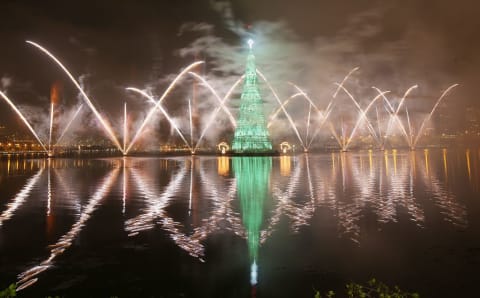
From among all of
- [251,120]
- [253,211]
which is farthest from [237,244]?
[251,120]

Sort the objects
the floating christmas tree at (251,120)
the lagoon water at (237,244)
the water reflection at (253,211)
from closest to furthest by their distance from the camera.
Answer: the lagoon water at (237,244)
the water reflection at (253,211)
the floating christmas tree at (251,120)

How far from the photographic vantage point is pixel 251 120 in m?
101

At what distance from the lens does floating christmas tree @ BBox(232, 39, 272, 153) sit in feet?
327

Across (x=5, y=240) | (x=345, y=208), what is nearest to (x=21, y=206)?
(x=5, y=240)

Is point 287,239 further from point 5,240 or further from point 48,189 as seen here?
point 48,189

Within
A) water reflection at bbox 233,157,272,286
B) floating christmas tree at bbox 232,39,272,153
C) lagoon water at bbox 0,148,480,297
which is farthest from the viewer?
floating christmas tree at bbox 232,39,272,153

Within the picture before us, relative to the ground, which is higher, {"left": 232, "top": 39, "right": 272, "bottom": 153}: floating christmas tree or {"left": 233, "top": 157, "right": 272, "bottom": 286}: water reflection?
{"left": 232, "top": 39, "right": 272, "bottom": 153}: floating christmas tree

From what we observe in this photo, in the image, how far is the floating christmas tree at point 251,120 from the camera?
99.8m

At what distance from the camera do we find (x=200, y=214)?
2025 centimetres

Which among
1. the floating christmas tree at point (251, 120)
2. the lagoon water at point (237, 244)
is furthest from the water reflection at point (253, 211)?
the floating christmas tree at point (251, 120)

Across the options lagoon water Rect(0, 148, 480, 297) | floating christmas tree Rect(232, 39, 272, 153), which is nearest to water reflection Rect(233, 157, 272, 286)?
lagoon water Rect(0, 148, 480, 297)

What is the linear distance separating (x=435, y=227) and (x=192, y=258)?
1235 cm

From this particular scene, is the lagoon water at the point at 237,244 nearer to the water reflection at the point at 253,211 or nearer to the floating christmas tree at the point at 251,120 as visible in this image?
the water reflection at the point at 253,211

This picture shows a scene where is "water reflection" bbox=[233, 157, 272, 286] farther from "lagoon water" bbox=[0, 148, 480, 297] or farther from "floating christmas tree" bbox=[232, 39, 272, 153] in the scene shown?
"floating christmas tree" bbox=[232, 39, 272, 153]
